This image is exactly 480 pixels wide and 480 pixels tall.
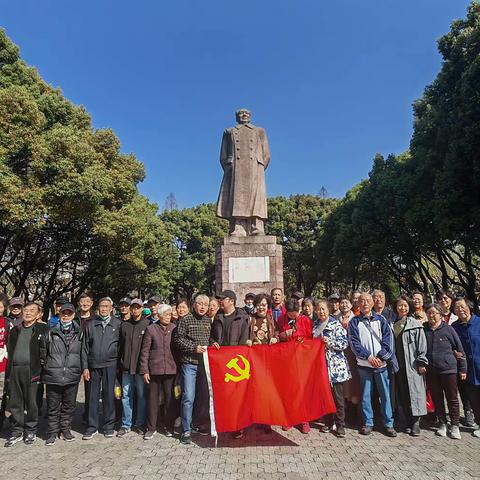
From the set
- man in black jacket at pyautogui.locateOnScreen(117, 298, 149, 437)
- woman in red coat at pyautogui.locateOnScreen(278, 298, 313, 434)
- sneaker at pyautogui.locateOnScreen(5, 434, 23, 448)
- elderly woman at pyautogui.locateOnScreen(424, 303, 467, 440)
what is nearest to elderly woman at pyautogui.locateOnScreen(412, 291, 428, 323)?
elderly woman at pyautogui.locateOnScreen(424, 303, 467, 440)

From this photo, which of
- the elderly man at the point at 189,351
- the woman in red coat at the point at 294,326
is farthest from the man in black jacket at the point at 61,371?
the woman in red coat at the point at 294,326

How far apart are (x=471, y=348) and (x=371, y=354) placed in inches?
55.5

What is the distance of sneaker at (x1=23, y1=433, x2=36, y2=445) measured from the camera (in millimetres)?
5449

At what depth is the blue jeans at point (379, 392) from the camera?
5.62m

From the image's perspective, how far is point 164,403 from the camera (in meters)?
5.93

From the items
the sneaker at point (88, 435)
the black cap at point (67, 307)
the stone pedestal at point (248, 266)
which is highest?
the stone pedestal at point (248, 266)

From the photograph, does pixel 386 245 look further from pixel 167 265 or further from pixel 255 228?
pixel 167 265

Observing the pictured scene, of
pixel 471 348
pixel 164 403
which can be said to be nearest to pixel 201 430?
pixel 164 403

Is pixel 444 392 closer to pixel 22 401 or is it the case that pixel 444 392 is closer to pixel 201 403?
pixel 201 403

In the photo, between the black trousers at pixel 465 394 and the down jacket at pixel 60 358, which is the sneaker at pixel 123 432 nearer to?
the down jacket at pixel 60 358

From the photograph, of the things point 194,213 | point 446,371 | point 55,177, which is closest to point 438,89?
point 446,371

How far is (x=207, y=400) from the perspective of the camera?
603 cm

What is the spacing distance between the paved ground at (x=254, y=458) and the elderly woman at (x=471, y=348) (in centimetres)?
49

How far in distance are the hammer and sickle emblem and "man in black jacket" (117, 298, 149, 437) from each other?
1.35 m
